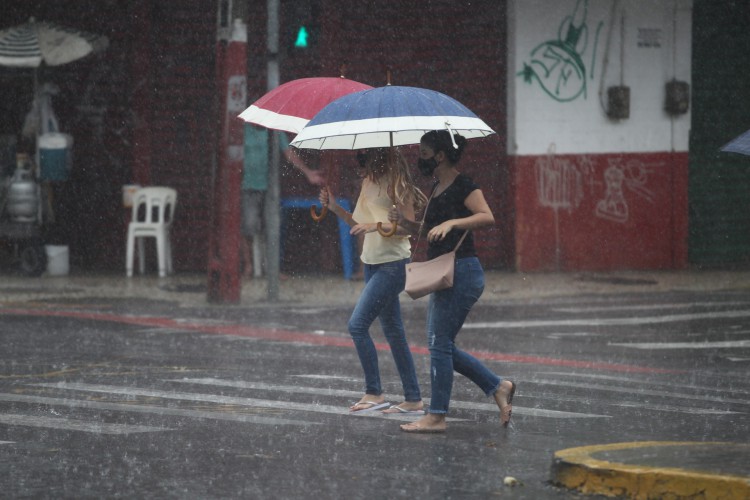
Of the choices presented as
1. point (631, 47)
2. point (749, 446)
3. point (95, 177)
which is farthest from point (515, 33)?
point (749, 446)

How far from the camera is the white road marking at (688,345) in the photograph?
44.9ft

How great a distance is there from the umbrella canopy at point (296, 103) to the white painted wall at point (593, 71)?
11.1m

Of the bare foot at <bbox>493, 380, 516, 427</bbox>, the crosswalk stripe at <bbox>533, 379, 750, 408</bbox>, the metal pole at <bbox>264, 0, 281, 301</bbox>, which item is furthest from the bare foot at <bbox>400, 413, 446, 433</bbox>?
the metal pole at <bbox>264, 0, 281, 301</bbox>

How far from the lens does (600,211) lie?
2122 cm

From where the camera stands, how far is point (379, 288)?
30.5ft

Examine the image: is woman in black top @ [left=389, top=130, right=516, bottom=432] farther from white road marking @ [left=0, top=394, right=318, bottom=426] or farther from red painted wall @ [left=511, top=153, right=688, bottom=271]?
red painted wall @ [left=511, top=153, right=688, bottom=271]

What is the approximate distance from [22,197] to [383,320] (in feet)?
36.7

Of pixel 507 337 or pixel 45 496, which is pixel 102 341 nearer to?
pixel 507 337

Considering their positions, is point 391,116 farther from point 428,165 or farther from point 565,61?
point 565,61

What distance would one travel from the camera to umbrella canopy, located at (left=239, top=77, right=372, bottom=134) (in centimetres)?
979

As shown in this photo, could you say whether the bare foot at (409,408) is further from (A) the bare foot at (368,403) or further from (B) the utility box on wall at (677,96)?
(B) the utility box on wall at (677,96)

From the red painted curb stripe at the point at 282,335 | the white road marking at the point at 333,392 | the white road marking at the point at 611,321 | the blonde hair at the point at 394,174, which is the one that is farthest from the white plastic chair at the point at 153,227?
the blonde hair at the point at 394,174

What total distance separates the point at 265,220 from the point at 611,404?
10.3 m

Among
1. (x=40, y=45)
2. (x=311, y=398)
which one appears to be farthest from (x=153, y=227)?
(x=311, y=398)
